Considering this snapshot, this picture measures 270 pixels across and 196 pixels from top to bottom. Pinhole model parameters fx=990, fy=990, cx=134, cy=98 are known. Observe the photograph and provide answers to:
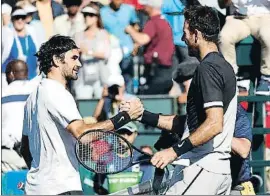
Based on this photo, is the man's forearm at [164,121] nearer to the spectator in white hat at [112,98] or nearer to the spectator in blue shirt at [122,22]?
the spectator in white hat at [112,98]

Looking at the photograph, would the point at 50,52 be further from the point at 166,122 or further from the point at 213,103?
the point at 213,103

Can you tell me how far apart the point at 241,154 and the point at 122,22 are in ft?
12.4

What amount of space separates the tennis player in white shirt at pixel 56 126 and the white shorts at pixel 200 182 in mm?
597

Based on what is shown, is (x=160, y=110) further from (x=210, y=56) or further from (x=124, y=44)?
(x=210, y=56)

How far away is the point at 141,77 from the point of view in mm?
10383

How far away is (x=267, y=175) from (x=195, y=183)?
8.93ft

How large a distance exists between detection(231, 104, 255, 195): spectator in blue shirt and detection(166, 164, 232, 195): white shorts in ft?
2.10

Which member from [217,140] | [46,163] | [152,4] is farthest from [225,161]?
[152,4]

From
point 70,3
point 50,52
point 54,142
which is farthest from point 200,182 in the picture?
point 70,3

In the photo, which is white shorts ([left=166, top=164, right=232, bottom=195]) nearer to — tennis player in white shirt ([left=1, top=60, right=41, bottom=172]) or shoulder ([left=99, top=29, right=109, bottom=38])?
tennis player in white shirt ([left=1, top=60, right=41, bottom=172])

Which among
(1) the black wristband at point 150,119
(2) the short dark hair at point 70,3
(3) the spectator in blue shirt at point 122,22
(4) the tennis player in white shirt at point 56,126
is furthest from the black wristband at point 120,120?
(2) the short dark hair at point 70,3

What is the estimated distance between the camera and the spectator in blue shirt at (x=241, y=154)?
23.6 ft

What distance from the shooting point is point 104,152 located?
264 inches

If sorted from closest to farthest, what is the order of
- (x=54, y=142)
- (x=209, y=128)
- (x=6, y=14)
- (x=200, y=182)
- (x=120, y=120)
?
(x=209, y=128) < (x=200, y=182) < (x=54, y=142) < (x=120, y=120) < (x=6, y=14)
